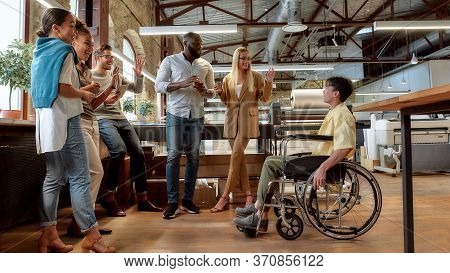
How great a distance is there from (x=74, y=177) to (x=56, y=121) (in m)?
0.26

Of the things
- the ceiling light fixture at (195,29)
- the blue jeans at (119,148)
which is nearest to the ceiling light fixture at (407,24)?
the ceiling light fixture at (195,29)

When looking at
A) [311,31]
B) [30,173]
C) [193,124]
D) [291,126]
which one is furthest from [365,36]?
[30,173]

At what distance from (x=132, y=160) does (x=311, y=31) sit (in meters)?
8.04

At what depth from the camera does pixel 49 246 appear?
1693 mm

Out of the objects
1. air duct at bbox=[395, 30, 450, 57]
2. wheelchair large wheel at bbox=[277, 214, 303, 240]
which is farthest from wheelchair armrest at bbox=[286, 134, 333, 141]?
air duct at bbox=[395, 30, 450, 57]

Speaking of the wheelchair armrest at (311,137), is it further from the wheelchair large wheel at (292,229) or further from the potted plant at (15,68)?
the potted plant at (15,68)

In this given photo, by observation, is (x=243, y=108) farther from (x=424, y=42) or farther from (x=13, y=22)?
(x=424, y=42)

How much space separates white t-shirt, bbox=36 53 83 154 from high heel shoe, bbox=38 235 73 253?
1.43ft

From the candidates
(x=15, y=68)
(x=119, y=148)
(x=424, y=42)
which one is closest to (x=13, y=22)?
(x=15, y=68)

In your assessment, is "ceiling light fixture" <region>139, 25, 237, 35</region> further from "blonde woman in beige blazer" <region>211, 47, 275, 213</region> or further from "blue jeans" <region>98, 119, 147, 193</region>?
"blue jeans" <region>98, 119, 147, 193</region>

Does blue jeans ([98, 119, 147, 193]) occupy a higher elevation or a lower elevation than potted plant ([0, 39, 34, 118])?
lower

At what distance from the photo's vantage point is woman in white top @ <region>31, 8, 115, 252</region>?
1496mm

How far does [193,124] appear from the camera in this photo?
2656 mm
